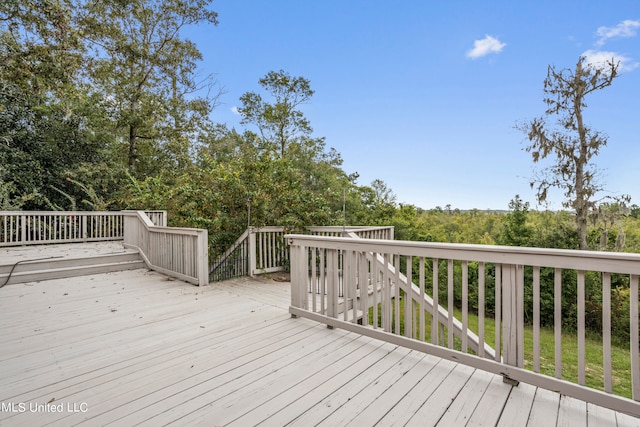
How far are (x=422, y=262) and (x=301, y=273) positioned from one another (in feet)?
4.64

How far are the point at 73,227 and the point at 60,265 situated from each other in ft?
13.6

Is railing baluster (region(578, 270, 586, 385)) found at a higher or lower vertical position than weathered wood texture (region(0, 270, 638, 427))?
higher

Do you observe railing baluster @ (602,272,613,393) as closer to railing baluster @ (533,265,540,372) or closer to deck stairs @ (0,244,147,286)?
railing baluster @ (533,265,540,372)

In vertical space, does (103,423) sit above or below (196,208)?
below

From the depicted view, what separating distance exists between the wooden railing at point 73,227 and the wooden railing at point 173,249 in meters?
1.74

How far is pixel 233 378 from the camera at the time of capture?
2184 mm

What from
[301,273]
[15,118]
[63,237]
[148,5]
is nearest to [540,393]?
[301,273]

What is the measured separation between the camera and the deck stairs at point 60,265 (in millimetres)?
5227

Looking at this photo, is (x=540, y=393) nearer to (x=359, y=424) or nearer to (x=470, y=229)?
(x=359, y=424)

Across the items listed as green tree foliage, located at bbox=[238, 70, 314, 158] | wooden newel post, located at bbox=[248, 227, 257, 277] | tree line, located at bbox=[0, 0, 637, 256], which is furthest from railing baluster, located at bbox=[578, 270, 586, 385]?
green tree foliage, located at bbox=[238, 70, 314, 158]

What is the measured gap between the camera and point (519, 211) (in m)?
10.7

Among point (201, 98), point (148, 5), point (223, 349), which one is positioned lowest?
point (223, 349)

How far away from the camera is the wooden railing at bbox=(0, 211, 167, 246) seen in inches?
324

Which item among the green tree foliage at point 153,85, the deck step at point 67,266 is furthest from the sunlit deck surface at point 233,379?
the green tree foliage at point 153,85
